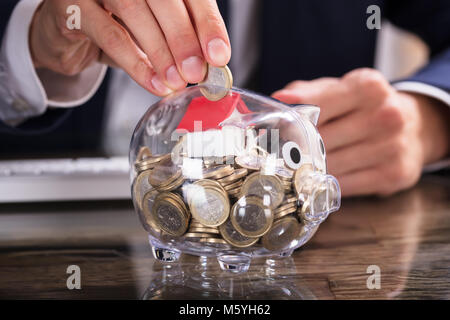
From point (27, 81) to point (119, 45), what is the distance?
489 mm

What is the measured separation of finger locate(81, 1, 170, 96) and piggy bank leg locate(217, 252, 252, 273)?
29cm

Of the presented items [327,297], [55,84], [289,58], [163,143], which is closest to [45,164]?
[55,84]

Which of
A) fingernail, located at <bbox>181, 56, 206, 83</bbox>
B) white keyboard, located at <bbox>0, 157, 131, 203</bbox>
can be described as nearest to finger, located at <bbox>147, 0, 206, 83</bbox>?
fingernail, located at <bbox>181, 56, 206, 83</bbox>

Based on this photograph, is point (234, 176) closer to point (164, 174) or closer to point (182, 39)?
point (164, 174)

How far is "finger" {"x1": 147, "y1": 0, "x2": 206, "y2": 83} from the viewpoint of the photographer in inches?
27.6

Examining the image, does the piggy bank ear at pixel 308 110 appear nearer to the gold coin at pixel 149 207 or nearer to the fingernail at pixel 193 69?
the fingernail at pixel 193 69

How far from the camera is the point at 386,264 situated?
0.75 meters

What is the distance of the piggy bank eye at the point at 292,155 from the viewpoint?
0.66 meters

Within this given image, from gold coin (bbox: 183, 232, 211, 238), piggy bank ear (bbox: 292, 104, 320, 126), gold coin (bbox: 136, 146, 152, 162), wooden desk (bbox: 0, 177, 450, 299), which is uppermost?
piggy bank ear (bbox: 292, 104, 320, 126)

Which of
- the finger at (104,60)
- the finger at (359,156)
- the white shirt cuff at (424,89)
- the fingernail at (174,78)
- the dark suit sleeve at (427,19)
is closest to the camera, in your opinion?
the fingernail at (174,78)

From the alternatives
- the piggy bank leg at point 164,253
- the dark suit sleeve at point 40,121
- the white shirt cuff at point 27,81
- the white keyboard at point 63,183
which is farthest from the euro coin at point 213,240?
the dark suit sleeve at point 40,121

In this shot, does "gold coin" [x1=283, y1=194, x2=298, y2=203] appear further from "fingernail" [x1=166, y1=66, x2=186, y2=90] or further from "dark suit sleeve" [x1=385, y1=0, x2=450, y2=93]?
"dark suit sleeve" [x1=385, y1=0, x2=450, y2=93]

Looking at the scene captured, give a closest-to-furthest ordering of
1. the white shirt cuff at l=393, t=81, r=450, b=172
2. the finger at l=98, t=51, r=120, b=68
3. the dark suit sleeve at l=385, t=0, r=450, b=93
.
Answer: the finger at l=98, t=51, r=120, b=68 < the white shirt cuff at l=393, t=81, r=450, b=172 < the dark suit sleeve at l=385, t=0, r=450, b=93

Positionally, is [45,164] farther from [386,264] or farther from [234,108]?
[386,264]
